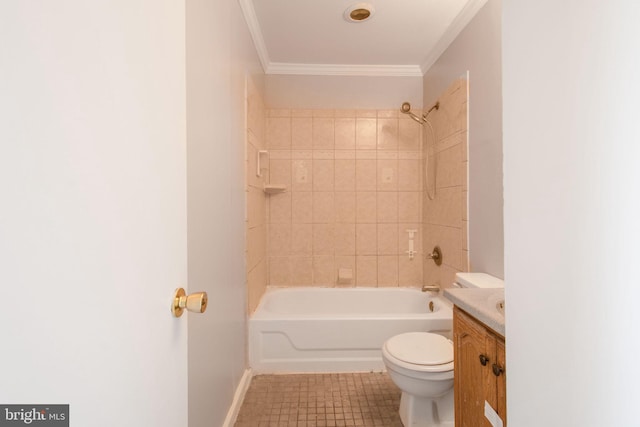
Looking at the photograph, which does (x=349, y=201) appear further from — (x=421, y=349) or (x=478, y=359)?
(x=478, y=359)

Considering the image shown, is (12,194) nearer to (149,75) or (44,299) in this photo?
(44,299)

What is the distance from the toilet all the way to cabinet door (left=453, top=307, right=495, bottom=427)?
10.8 inches

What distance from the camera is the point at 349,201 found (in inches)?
118

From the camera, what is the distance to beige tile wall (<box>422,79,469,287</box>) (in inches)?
85.0

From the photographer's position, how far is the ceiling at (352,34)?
6.75ft

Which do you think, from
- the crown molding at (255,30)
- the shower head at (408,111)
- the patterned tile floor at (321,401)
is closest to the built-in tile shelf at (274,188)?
the crown molding at (255,30)

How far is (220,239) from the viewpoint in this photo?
60.6 inches

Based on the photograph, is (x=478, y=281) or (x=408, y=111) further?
(x=408, y=111)

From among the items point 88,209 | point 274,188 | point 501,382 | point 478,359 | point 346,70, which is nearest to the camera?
point 88,209

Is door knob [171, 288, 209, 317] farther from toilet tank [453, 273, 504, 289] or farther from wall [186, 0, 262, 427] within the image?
toilet tank [453, 273, 504, 289]

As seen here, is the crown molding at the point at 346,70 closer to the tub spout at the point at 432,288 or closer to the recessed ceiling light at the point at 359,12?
the recessed ceiling light at the point at 359,12

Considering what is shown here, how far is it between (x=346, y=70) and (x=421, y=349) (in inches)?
95.4

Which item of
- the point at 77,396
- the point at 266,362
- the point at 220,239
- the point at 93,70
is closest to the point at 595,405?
the point at 77,396

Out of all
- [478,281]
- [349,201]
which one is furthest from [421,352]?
[349,201]
